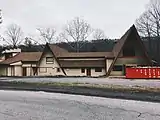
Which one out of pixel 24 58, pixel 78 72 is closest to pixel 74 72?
pixel 78 72

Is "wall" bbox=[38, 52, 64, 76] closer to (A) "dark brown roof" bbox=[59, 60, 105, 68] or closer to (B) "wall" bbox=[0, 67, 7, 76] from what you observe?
(A) "dark brown roof" bbox=[59, 60, 105, 68]

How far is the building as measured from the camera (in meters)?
46.1

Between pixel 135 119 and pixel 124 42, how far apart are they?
36.4 meters

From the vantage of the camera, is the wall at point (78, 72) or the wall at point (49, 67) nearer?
the wall at point (78, 72)

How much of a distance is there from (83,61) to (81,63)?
0.68 metres

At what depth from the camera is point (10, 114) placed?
34.7 feet

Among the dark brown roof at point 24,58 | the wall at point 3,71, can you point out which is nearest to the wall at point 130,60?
the dark brown roof at point 24,58

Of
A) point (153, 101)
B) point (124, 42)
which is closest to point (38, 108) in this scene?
point (153, 101)

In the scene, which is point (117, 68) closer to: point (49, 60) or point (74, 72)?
point (74, 72)

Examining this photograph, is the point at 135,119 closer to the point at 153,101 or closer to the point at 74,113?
the point at 74,113

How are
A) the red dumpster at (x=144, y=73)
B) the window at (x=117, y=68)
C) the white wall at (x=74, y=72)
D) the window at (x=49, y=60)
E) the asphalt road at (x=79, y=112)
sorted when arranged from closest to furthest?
the asphalt road at (x=79, y=112), the red dumpster at (x=144, y=73), the window at (x=117, y=68), the white wall at (x=74, y=72), the window at (x=49, y=60)

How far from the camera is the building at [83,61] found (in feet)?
151

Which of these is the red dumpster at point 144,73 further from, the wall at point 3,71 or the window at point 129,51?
the wall at point 3,71

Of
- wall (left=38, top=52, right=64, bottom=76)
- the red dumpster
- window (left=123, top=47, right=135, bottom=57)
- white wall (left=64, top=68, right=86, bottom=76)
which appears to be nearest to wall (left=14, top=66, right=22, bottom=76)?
wall (left=38, top=52, right=64, bottom=76)
